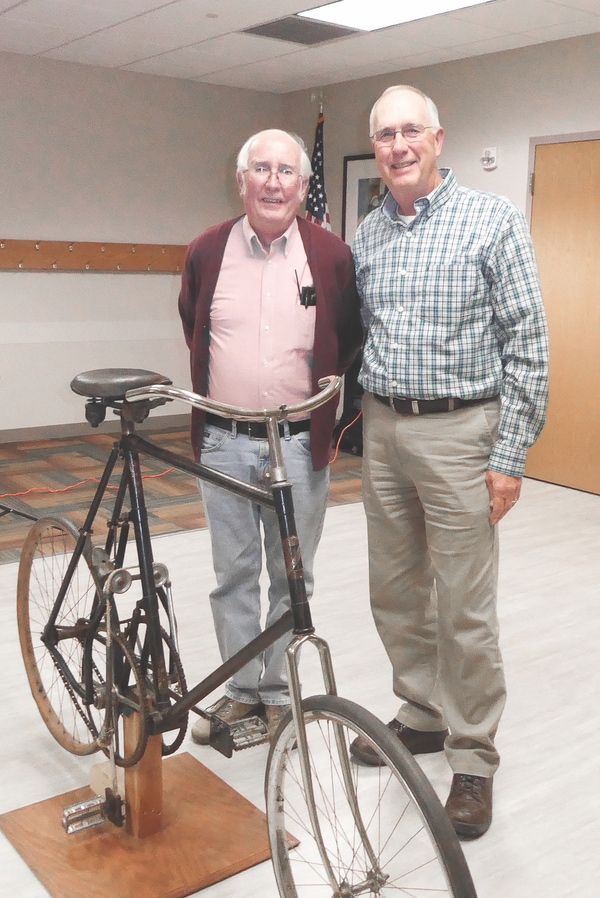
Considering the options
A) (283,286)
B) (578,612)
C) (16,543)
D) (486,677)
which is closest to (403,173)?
(283,286)

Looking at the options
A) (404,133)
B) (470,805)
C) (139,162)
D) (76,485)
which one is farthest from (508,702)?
(139,162)

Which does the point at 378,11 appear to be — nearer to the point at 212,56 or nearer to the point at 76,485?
the point at 212,56

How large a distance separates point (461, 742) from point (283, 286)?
1105 millimetres

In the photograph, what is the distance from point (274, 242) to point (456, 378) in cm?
55

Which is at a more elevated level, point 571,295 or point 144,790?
point 571,295

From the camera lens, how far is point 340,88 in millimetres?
6266

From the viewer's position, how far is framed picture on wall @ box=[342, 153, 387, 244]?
611 cm

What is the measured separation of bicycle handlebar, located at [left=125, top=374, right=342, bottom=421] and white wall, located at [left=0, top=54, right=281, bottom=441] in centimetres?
454

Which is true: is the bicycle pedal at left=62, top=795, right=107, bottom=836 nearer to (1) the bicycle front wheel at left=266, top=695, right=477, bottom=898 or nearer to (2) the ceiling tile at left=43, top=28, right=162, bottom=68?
(1) the bicycle front wheel at left=266, top=695, right=477, bottom=898

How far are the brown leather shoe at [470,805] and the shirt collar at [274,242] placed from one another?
4.13 feet

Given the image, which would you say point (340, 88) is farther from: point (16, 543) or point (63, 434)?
point (16, 543)

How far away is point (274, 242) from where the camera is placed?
2031mm

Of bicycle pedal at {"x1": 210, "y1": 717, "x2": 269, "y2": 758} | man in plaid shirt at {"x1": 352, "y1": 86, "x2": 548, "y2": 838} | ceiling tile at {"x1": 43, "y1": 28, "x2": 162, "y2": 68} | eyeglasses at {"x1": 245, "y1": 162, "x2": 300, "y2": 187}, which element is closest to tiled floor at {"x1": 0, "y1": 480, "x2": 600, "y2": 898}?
man in plaid shirt at {"x1": 352, "y1": 86, "x2": 548, "y2": 838}

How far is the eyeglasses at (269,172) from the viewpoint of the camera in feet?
6.41
